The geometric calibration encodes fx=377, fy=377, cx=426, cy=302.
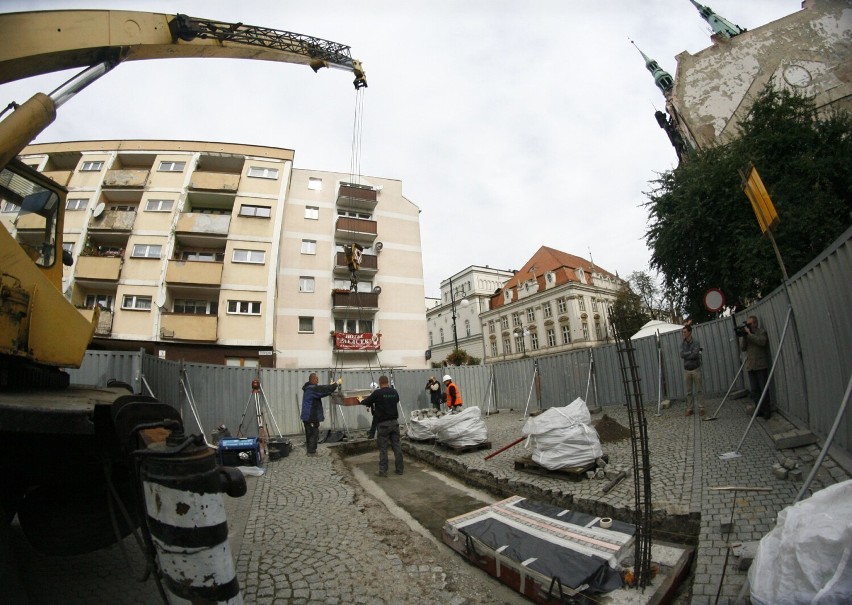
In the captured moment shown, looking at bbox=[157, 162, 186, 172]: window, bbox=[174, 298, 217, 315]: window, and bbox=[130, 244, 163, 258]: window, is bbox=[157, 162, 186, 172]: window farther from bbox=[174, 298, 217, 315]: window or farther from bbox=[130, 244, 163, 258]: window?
bbox=[174, 298, 217, 315]: window

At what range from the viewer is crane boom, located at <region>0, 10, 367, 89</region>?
440 centimetres

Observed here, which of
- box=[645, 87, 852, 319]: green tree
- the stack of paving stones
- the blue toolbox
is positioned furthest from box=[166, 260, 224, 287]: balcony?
box=[645, 87, 852, 319]: green tree

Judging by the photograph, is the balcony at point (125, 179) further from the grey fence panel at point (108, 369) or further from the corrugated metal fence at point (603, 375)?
the grey fence panel at point (108, 369)

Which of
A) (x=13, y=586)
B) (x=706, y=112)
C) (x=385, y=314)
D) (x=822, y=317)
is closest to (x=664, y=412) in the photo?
(x=822, y=317)

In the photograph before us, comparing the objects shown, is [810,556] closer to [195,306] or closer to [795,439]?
[795,439]

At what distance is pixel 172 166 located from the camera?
926 inches

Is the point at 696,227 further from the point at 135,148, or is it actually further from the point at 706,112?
the point at 135,148

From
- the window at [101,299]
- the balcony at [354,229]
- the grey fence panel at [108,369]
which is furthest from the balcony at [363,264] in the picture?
the grey fence panel at [108,369]

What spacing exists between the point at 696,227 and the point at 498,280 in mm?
47426

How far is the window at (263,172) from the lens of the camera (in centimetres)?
2405

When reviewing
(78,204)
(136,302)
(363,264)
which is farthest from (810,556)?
(78,204)

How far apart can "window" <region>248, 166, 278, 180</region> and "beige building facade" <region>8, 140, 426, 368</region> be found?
82 millimetres

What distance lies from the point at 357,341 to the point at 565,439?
19.3m

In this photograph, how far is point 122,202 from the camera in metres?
23.6
